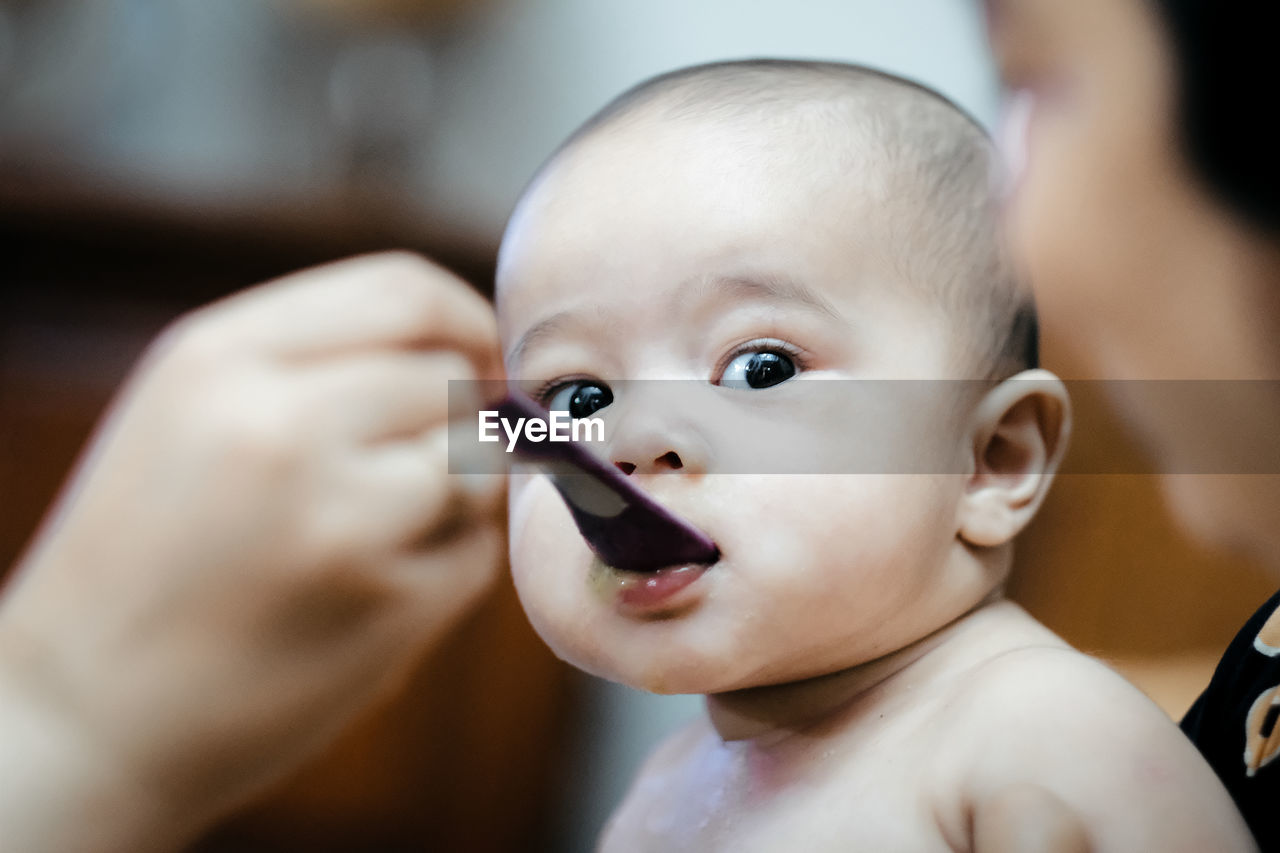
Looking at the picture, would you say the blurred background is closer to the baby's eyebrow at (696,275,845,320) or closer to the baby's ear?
the baby's ear

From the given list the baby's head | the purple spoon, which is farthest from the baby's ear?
the purple spoon

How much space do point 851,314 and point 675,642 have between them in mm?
119

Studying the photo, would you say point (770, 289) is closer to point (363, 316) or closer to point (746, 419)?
point (746, 419)

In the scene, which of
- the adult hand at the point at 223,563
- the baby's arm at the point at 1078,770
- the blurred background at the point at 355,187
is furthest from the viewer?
the blurred background at the point at 355,187

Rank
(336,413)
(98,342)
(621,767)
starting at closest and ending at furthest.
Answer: (336,413)
(621,767)
(98,342)

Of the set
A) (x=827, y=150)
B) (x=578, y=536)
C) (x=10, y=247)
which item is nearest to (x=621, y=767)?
(x=578, y=536)

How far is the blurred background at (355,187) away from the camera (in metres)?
0.51

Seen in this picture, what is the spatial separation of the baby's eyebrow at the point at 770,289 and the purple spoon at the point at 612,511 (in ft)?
0.23

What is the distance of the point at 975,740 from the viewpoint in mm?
332

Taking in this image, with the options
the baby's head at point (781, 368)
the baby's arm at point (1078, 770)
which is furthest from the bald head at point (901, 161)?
the baby's arm at point (1078, 770)

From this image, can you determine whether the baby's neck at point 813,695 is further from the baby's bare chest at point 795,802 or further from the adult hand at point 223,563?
the adult hand at point 223,563

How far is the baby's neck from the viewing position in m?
0.38

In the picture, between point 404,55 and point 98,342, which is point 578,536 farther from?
point 98,342

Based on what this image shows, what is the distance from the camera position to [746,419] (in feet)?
1.16
